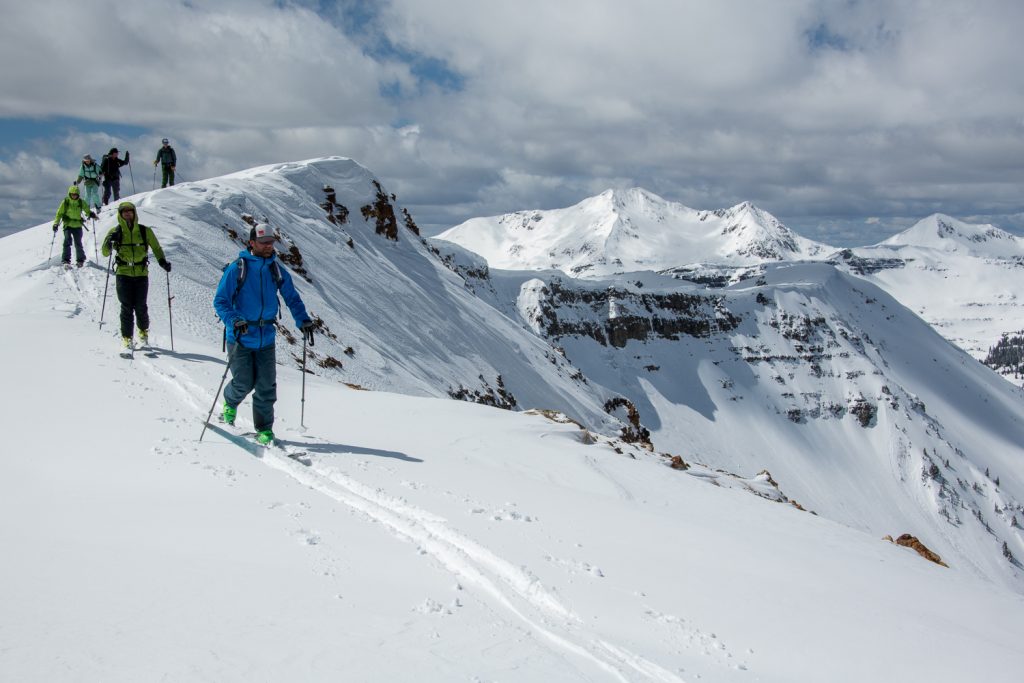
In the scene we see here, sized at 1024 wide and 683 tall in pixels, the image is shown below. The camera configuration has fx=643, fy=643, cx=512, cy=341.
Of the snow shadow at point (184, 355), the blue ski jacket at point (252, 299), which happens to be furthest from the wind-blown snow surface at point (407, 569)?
the snow shadow at point (184, 355)

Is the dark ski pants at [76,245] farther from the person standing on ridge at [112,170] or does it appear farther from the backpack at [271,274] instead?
the backpack at [271,274]

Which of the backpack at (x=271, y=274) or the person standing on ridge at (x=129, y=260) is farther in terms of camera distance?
the person standing on ridge at (x=129, y=260)

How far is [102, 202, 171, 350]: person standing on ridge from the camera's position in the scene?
1416cm

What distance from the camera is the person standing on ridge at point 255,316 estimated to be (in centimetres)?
964

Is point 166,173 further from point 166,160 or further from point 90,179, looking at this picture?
point 90,179

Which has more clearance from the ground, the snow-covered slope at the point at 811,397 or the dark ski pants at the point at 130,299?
the dark ski pants at the point at 130,299

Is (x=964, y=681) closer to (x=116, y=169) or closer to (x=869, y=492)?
(x=116, y=169)

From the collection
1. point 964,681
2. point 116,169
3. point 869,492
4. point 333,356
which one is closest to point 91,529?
point 964,681

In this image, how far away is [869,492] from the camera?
12525cm

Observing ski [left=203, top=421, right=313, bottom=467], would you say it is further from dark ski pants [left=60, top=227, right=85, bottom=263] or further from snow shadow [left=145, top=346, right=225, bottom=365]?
dark ski pants [left=60, top=227, right=85, bottom=263]

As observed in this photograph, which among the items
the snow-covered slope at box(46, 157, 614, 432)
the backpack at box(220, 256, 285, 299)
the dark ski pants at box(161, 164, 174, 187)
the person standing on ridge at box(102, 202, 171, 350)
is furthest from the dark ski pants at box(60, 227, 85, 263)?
the dark ski pants at box(161, 164, 174, 187)

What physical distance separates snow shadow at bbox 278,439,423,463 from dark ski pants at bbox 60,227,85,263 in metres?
15.3

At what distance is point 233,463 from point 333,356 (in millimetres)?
19849

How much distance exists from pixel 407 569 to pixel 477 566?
74cm
